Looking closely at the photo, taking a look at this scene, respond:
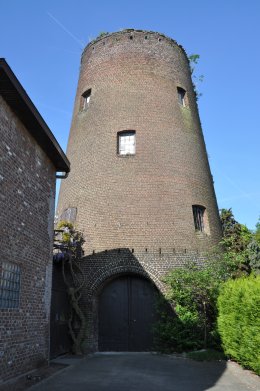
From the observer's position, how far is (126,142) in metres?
16.5

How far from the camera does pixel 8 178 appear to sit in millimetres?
8273

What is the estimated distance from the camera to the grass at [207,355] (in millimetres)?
11508

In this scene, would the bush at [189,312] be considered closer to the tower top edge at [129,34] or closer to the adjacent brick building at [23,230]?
the adjacent brick building at [23,230]

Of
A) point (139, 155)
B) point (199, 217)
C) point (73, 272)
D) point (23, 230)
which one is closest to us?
point (23, 230)

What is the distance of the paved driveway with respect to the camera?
25.4 ft

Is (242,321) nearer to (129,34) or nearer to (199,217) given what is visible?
(199,217)

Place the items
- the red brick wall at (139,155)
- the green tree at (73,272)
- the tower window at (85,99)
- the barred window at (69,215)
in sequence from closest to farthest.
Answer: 1. the green tree at (73,272)
2. the red brick wall at (139,155)
3. the barred window at (69,215)
4. the tower window at (85,99)

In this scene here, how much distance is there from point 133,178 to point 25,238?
7.12 meters

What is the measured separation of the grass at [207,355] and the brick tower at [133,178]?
244 centimetres

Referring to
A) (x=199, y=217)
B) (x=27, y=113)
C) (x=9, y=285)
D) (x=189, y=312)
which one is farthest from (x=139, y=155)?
(x=9, y=285)

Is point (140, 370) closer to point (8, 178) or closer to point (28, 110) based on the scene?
point (8, 178)

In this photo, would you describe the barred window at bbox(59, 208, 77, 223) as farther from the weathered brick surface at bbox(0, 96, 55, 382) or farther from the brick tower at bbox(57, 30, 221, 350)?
the weathered brick surface at bbox(0, 96, 55, 382)

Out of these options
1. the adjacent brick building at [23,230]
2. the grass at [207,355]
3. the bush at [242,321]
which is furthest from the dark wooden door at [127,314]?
the adjacent brick building at [23,230]

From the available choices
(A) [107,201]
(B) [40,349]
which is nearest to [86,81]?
(A) [107,201]
